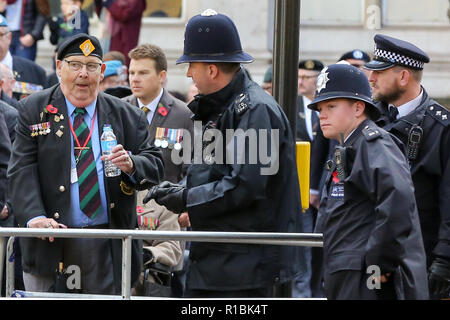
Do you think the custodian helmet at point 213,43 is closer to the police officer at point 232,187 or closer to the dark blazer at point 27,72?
the police officer at point 232,187

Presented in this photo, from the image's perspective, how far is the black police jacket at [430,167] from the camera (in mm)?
6512

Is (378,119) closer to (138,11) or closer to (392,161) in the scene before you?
(392,161)

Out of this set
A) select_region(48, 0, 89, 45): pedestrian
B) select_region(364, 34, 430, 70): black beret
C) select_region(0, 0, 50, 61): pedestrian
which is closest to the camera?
select_region(364, 34, 430, 70): black beret

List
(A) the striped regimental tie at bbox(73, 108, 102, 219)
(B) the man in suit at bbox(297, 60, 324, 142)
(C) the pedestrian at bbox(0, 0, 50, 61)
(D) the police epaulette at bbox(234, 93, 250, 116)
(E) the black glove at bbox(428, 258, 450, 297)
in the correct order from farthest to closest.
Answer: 1. (C) the pedestrian at bbox(0, 0, 50, 61)
2. (B) the man in suit at bbox(297, 60, 324, 142)
3. (A) the striped regimental tie at bbox(73, 108, 102, 219)
4. (E) the black glove at bbox(428, 258, 450, 297)
5. (D) the police epaulette at bbox(234, 93, 250, 116)

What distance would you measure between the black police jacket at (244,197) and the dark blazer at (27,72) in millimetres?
4906

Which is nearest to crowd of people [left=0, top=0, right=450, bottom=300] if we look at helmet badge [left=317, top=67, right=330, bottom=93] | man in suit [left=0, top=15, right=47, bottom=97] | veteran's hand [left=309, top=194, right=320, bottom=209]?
helmet badge [left=317, top=67, right=330, bottom=93]

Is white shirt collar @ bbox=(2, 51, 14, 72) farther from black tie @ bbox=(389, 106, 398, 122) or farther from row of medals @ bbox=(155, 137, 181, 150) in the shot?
black tie @ bbox=(389, 106, 398, 122)

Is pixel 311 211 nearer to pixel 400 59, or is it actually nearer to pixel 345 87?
pixel 400 59

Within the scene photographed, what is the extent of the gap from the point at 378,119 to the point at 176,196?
4.00 feet

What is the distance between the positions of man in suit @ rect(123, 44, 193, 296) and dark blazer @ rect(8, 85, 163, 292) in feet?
4.45

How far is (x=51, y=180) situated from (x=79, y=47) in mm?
867

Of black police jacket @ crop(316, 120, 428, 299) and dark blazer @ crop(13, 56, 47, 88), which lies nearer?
black police jacket @ crop(316, 120, 428, 299)

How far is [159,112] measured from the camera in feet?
28.0
